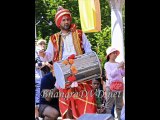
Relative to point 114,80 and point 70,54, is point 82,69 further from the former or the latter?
point 114,80

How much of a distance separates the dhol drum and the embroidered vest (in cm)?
7

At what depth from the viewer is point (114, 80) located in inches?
231

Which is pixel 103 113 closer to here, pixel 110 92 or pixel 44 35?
pixel 110 92

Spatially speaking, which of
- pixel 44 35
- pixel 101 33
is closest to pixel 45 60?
pixel 44 35

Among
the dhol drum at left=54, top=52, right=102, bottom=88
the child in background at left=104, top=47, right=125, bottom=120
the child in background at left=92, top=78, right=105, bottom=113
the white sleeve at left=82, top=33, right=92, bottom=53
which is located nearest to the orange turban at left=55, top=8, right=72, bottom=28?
the white sleeve at left=82, top=33, right=92, bottom=53

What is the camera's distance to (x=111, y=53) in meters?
5.86

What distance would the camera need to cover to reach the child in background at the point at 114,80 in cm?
586

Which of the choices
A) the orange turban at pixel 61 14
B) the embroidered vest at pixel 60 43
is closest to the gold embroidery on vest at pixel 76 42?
the embroidered vest at pixel 60 43

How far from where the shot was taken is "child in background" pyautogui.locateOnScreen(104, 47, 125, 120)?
586 cm

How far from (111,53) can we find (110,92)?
392 mm

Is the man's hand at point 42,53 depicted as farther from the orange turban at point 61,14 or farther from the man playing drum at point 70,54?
the orange turban at point 61,14

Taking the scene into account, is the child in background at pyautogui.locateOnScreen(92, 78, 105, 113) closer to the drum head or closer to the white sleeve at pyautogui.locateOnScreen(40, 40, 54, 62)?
the drum head

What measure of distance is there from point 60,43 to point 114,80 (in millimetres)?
659

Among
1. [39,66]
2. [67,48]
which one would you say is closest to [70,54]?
[67,48]
